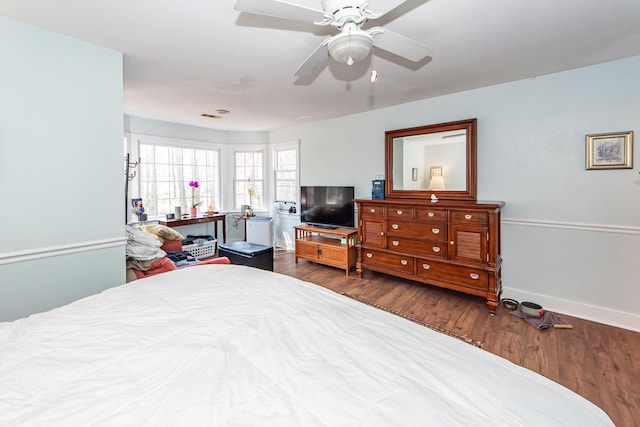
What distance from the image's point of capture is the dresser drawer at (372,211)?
3.75m

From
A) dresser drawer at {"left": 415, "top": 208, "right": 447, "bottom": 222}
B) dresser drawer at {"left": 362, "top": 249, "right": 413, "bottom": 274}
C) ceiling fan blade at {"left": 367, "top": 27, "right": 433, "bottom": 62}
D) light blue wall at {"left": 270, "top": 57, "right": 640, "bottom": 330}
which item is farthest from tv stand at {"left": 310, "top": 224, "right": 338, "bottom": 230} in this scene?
ceiling fan blade at {"left": 367, "top": 27, "right": 433, "bottom": 62}

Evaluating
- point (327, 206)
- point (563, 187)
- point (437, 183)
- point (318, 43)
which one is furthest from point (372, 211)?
point (318, 43)

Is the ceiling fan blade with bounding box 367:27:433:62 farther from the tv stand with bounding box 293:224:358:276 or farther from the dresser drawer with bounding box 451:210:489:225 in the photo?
the tv stand with bounding box 293:224:358:276

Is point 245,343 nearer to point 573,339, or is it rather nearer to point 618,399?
point 618,399

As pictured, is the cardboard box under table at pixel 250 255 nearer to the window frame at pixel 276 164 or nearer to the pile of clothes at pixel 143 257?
the pile of clothes at pixel 143 257

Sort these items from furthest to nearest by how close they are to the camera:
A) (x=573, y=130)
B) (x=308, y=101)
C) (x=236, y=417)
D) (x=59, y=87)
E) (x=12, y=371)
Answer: (x=308, y=101) < (x=573, y=130) < (x=59, y=87) < (x=12, y=371) < (x=236, y=417)

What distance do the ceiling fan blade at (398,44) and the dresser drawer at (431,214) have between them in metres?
1.85

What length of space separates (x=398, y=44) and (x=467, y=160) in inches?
86.0

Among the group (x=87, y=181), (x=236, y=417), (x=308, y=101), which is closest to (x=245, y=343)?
(x=236, y=417)

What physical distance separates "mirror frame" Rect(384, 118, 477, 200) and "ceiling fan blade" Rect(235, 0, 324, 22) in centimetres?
260

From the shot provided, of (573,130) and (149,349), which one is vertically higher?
(573,130)

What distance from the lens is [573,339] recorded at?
8.09ft

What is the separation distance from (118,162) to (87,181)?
0.28 metres

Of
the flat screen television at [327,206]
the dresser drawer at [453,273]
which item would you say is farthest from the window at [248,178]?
the dresser drawer at [453,273]
